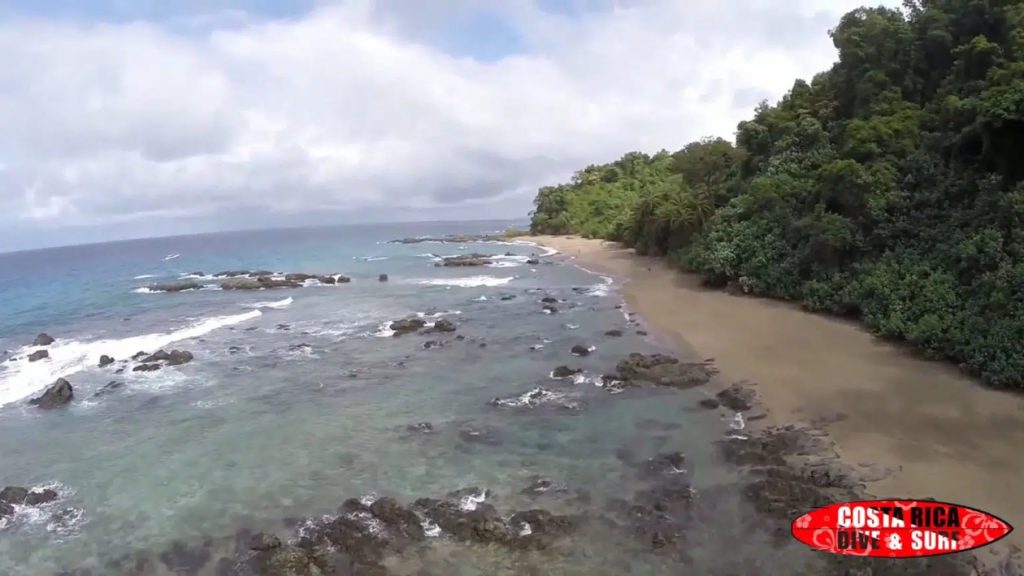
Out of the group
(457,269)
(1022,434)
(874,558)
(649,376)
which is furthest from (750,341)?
(457,269)

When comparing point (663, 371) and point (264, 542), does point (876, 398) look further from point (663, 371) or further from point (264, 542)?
point (264, 542)

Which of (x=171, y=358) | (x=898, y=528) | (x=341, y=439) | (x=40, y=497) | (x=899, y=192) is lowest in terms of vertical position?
(x=40, y=497)

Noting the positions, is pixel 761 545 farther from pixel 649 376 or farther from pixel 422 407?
pixel 422 407

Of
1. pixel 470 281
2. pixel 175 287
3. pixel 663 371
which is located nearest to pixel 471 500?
pixel 663 371

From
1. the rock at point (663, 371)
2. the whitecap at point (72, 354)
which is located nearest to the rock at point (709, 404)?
the rock at point (663, 371)

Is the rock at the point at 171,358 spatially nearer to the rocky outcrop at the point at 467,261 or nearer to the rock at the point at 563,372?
the rock at the point at 563,372

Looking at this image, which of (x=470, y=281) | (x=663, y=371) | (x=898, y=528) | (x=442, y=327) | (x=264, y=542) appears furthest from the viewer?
(x=470, y=281)

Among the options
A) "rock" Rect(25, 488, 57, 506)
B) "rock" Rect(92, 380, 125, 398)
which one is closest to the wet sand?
"rock" Rect(25, 488, 57, 506)

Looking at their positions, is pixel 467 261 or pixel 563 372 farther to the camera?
pixel 467 261
